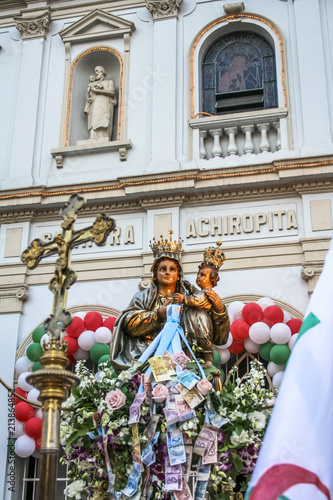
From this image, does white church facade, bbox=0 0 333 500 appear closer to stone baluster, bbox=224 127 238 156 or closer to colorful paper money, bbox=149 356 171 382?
stone baluster, bbox=224 127 238 156

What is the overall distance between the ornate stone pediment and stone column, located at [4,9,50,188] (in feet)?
1.49

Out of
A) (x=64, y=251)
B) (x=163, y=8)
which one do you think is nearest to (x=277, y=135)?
(x=163, y=8)

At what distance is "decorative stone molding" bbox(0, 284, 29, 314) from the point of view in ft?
33.6

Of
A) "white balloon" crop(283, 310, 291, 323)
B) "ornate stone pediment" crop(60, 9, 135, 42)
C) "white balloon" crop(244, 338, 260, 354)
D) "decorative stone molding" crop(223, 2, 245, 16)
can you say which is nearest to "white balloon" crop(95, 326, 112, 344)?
"white balloon" crop(244, 338, 260, 354)

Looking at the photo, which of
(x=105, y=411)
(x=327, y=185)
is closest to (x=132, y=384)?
(x=105, y=411)

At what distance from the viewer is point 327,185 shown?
9.87 m

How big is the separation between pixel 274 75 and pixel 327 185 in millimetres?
2244

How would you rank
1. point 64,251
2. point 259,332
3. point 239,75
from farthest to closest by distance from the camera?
point 239,75
point 259,332
point 64,251

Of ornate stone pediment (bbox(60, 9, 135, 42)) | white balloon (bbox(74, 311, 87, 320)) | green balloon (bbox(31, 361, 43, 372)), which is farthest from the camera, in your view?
ornate stone pediment (bbox(60, 9, 135, 42))

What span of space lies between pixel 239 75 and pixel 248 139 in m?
1.44

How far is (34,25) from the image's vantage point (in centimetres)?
1208

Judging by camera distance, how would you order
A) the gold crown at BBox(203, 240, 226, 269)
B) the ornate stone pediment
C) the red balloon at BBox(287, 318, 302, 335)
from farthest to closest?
the ornate stone pediment < the red balloon at BBox(287, 318, 302, 335) < the gold crown at BBox(203, 240, 226, 269)

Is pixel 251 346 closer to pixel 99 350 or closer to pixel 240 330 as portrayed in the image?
pixel 240 330

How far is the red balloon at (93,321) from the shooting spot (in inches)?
360
